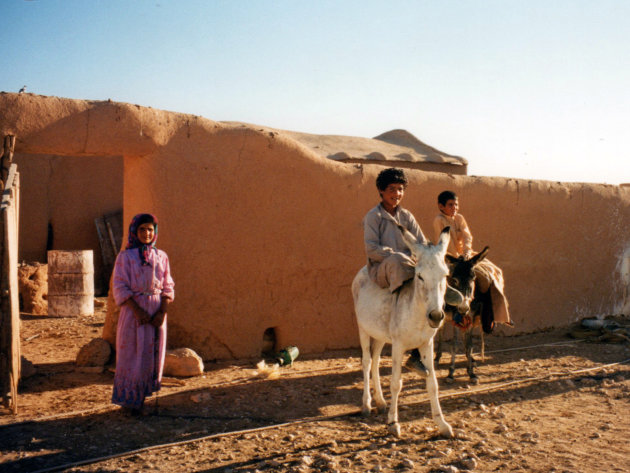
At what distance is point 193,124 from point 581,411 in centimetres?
488

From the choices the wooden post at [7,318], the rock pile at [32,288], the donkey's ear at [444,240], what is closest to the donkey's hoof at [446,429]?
the donkey's ear at [444,240]

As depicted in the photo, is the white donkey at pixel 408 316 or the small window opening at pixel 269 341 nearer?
the white donkey at pixel 408 316

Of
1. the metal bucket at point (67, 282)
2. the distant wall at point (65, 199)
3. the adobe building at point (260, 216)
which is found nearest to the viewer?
the adobe building at point (260, 216)

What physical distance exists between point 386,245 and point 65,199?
30.1ft

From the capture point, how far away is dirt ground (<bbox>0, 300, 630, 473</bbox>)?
385cm

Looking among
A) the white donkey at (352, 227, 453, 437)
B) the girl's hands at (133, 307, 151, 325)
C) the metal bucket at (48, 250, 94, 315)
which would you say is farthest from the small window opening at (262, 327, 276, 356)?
the metal bucket at (48, 250, 94, 315)

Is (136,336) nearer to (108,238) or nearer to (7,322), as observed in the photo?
(7,322)

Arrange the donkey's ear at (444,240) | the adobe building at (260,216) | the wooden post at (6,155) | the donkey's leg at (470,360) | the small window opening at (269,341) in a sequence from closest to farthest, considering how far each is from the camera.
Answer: the donkey's ear at (444,240) < the wooden post at (6,155) < the adobe building at (260,216) < the donkey's leg at (470,360) < the small window opening at (269,341)

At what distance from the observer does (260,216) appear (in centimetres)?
679

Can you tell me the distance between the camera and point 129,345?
4922 millimetres

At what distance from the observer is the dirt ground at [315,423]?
3.85 metres

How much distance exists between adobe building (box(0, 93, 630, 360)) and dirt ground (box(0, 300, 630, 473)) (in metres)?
0.62

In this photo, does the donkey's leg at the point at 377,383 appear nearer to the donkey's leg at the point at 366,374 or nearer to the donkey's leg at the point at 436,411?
the donkey's leg at the point at 366,374

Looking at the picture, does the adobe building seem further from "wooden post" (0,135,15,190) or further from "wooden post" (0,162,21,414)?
"wooden post" (0,162,21,414)
